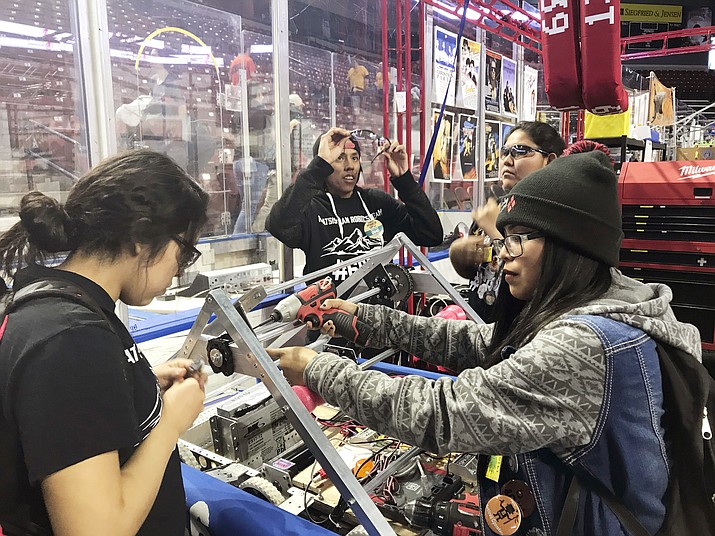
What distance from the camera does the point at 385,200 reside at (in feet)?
9.43

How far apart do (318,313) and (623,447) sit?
2.67ft

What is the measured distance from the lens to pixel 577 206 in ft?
3.38

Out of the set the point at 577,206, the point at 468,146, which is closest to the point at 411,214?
the point at 577,206

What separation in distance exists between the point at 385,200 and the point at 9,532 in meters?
Result: 2.29

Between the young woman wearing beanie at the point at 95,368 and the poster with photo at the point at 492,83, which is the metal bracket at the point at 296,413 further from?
the poster with photo at the point at 492,83

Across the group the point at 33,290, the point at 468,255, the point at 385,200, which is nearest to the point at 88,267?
the point at 33,290

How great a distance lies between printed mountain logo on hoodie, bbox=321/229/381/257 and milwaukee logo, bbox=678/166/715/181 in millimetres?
2709

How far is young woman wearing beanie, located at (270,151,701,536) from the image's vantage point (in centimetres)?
92

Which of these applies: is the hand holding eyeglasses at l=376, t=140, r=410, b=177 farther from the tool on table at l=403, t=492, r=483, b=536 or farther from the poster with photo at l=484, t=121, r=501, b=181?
the poster with photo at l=484, t=121, r=501, b=181

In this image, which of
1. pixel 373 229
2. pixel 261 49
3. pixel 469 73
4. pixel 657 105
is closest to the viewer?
pixel 373 229

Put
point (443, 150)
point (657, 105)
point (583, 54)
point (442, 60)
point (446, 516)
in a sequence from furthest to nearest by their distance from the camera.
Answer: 1. point (657, 105)
2. point (443, 150)
3. point (442, 60)
4. point (583, 54)
5. point (446, 516)

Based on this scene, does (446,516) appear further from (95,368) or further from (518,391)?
(95,368)

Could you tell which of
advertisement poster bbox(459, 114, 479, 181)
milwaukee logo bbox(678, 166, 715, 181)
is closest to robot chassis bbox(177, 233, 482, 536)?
milwaukee logo bbox(678, 166, 715, 181)

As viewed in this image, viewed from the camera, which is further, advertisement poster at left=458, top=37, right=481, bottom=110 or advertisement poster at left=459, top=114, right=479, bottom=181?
advertisement poster at left=459, top=114, right=479, bottom=181
